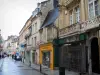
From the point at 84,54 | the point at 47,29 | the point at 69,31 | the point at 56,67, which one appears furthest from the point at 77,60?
the point at 47,29

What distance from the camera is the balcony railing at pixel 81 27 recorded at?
621 inches

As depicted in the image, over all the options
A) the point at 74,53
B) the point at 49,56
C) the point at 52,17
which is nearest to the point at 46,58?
the point at 49,56

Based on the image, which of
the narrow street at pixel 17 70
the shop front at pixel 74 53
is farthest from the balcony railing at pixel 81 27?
the narrow street at pixel 17 70

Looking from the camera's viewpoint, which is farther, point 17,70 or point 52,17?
point 52,17

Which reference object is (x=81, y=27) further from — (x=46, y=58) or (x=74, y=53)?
(x=46, y=58)

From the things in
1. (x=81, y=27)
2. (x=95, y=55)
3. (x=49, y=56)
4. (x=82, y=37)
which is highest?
(x=81, y=27)

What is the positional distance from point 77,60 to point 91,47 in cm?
246

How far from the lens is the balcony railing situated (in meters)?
15.8

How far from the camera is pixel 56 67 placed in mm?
26281

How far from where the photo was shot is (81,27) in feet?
61.5

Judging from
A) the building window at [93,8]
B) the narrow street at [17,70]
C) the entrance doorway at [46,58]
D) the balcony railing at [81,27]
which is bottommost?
the narrow street at [17,70]

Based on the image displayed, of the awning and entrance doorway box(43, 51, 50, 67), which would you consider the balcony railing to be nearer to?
the awning

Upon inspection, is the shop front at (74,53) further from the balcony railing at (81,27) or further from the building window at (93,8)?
the building window at (93,8)

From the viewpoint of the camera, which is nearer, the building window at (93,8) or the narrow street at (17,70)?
the building window at (93,8)
